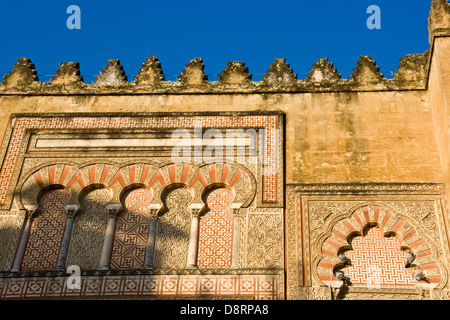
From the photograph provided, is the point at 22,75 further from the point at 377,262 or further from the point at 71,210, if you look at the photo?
the point at 377,262

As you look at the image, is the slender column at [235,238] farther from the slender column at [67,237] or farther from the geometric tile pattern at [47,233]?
the geometric tile pattern at [47,233]

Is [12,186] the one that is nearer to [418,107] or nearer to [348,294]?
[348,294]

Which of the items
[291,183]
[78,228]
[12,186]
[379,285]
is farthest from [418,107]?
[12,186]

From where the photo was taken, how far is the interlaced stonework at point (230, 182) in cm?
727

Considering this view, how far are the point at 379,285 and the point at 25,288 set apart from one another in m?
3.75

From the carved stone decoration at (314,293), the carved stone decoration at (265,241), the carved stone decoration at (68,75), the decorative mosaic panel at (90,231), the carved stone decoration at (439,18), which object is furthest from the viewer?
the carved stone decoration at (68,75)

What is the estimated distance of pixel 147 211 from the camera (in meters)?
7.90

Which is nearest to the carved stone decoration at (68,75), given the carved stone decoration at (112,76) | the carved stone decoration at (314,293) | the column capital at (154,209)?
the carved stone decoration at (112,76)

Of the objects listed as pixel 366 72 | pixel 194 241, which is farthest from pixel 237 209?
pixel 366 72

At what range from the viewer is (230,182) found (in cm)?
801

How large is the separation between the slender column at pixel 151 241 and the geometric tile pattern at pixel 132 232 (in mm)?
61

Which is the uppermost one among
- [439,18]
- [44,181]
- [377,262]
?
[439,18]

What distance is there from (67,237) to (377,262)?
3448 mm

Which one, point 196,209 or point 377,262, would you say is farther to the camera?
point 196,209
